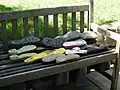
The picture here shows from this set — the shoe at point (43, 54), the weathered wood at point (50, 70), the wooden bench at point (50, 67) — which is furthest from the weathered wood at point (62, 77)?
the shoe at point (43, 54)

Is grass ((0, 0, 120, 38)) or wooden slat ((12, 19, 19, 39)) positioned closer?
wooden slat ((12, 19, 19, 39))

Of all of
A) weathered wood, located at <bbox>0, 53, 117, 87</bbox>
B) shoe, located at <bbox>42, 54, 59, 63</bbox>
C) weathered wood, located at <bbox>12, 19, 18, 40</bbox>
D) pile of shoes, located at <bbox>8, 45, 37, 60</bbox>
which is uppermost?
weathered wood, located at <bbox>12, 19, 18, 40</bbox>

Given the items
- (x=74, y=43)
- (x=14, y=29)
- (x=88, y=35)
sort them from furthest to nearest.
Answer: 1. (x=88, y=35)
2. (x=14, y=29)
3. (x=74, y=43)

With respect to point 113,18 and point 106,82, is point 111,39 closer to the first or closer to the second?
point 106,82

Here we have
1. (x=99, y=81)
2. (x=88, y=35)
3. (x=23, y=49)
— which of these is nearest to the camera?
(x=23, y=49)

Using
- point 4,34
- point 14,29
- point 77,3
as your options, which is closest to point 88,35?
point 14,29

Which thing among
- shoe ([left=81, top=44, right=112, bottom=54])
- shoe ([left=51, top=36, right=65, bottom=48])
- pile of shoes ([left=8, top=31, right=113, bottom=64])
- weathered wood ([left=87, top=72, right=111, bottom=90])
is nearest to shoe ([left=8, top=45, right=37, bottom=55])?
pile of shoes ([left=8, top=31, right=113, bottom=64])

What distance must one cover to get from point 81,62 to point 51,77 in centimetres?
41

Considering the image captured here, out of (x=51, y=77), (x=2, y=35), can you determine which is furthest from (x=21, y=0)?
(x=51, y=77)

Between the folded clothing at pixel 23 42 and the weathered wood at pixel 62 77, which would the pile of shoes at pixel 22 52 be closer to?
the folded clothing at pixel 23 42

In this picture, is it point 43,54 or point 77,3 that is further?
point 77,3

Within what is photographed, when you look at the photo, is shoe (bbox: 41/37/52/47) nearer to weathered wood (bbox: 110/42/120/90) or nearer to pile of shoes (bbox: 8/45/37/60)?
pile of shoes (bbox: 8/45/37/60)

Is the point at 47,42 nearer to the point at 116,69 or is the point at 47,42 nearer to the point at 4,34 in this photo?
the point at 4,34

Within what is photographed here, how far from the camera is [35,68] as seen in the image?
8.98 feet
